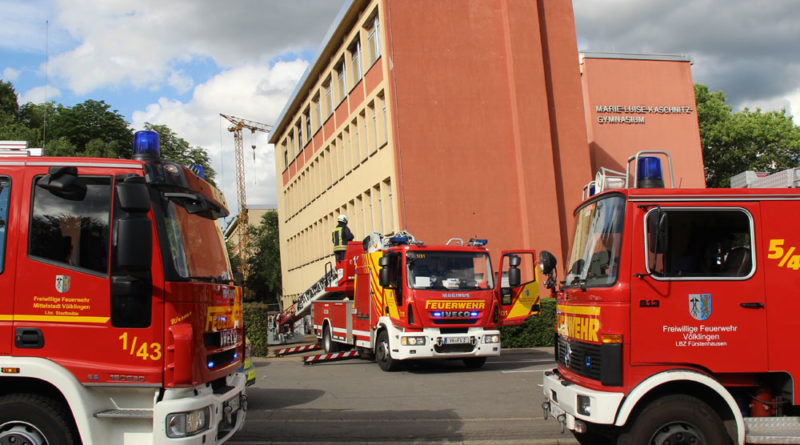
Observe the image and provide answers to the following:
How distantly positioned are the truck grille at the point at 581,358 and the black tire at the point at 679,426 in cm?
53

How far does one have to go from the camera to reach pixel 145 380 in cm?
544

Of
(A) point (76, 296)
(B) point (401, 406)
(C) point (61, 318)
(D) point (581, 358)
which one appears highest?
(A) point (76, 296)

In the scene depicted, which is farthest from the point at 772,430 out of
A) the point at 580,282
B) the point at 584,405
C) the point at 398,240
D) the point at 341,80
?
the point at 341,80

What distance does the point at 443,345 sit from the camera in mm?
14172

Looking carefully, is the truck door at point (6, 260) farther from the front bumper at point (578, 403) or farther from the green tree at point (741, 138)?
the green tree at point (741, 138)

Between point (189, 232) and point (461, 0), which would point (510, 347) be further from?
point (189, 232)

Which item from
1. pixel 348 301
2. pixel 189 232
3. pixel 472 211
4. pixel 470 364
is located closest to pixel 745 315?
pixel 189 232

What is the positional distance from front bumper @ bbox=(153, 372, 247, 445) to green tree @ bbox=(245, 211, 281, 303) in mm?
68098

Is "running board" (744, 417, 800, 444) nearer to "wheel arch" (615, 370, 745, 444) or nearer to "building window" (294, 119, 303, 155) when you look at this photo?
"wheel arch" (615, 370, 745, 444)

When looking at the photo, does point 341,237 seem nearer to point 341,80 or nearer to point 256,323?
point 256,323

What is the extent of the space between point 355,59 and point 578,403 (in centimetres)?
2795

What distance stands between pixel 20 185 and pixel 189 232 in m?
1.37

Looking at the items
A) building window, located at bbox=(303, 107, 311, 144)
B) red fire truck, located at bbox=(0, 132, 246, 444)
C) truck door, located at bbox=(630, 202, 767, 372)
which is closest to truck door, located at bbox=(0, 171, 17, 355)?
red fire truck, located at bbox=(0, 132, 246, 444)

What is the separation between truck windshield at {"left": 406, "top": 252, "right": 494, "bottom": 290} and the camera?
14.4 meters
